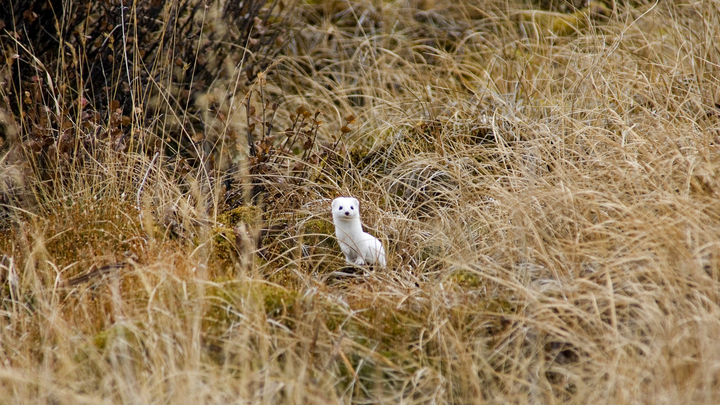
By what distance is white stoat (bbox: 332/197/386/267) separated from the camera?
3.50 metres

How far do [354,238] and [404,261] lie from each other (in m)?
0.51

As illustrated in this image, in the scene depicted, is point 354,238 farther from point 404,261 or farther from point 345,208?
point 404,261

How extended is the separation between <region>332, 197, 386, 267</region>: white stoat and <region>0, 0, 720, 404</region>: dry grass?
0.11 metres

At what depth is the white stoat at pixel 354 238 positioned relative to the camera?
350cm

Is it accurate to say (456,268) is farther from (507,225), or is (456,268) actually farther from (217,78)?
(217,78)

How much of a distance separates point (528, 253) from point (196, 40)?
310 cm

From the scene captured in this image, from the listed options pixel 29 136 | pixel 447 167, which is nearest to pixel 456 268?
pixel 447 167

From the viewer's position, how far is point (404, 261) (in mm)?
3982

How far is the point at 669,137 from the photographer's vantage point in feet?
11.9

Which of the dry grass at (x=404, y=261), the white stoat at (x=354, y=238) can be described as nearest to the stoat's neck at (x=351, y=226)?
the white stoat at (x=354, y=238)

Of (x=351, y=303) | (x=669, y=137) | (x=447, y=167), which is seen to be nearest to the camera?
(x=351, y=303)

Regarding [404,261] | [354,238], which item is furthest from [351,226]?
[404,261]

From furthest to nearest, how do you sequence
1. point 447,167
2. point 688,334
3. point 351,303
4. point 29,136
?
point 447,167 < point 29,136 < point 351,303 < point 688,334

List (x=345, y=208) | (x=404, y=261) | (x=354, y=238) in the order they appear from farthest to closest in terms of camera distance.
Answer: (x=404, y=261), (x=354, y=238), (x=345, y=208)
